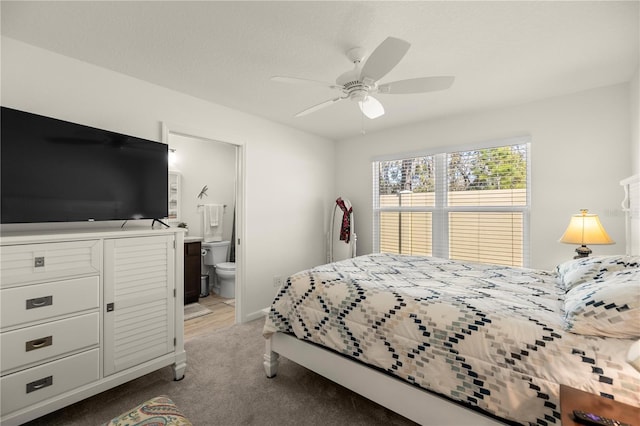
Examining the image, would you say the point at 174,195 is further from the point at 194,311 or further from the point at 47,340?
the point at 47,340

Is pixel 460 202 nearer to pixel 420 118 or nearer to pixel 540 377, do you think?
pixel 420 118

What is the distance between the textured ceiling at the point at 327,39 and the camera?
1710mm

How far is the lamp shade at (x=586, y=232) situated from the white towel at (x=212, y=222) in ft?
14.8

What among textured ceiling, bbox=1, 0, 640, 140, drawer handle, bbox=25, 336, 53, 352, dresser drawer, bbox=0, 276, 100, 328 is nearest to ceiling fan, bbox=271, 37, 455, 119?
textured ceiling, bbox=1, 0, 640, 140

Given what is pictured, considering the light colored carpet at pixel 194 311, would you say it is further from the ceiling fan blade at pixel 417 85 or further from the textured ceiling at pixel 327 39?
the ceiling fan blade at pixel 417 85

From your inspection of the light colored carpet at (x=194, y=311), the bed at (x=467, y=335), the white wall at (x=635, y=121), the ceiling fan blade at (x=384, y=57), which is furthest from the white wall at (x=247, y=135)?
the white wall at (x=635, y=121)

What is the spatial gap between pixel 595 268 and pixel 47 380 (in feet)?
11.0

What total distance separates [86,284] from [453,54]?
9.78 ft

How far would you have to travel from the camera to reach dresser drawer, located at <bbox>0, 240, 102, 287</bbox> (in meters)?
1.59

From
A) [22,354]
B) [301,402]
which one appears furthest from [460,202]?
[22,354]

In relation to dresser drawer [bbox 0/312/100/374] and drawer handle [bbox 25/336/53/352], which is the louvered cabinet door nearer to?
dresser drawer [bbox 0/312/100/374]

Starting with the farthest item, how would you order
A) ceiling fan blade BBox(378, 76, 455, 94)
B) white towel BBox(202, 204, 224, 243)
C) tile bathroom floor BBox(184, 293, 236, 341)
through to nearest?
white towel BBox(202, 204, 224, 243)
tile bathroom floor BBox(184, 293, 236, 341)
ceiling fan blade BBox(378, 76, 455, 94)

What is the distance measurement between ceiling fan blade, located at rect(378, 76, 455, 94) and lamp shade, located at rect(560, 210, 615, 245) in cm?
181

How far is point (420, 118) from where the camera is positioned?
373cm
